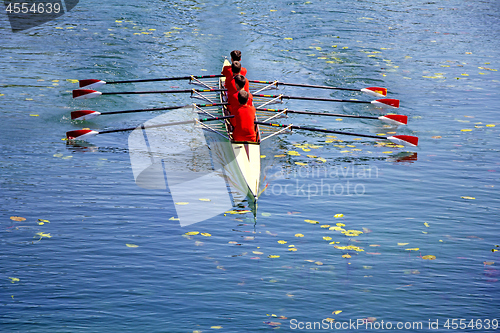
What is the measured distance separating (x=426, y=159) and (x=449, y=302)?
5597 mm

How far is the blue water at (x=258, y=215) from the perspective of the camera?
22.9 ft

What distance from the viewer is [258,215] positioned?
369 inches

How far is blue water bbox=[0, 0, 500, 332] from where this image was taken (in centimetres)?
699

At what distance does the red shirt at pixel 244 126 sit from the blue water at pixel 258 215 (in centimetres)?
118

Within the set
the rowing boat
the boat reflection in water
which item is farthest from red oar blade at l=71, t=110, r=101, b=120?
the rowing boat

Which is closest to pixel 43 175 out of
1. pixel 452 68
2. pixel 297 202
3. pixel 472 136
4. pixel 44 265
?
pixel 44 265

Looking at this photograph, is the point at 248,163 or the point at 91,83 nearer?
the point at 248,163

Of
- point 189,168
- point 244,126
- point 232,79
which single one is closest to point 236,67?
point 232,79

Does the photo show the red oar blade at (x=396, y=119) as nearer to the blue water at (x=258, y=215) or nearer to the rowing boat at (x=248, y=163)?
the blue water at (x=258, y=215)

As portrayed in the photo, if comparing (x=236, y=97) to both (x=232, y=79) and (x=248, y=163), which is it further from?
(x=248, y=163)
